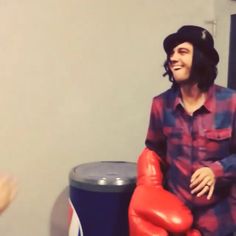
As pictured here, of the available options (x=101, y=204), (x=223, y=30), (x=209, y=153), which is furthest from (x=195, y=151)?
(x=223, y=30)

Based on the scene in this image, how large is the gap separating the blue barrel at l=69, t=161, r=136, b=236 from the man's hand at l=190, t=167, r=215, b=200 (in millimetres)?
397

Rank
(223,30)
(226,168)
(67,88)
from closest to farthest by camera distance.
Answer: (226,168) < (67,88) < (223,30)

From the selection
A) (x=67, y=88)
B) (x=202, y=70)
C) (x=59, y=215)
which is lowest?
(x=59, y=215)

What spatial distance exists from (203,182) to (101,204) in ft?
1.54

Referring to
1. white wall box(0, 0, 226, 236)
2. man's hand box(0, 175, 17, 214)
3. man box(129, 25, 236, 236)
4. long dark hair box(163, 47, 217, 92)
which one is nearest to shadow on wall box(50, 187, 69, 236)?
white wall box(0, 0, 226, 236)

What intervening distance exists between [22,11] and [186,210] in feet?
3.31

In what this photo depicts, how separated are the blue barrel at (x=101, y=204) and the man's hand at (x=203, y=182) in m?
0.40

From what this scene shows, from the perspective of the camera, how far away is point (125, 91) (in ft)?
6.73

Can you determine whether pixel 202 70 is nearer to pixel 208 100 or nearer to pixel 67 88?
pixel 208 100

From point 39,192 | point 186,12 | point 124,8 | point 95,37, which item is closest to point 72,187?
point 39,192

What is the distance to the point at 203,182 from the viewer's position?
1.28 metres

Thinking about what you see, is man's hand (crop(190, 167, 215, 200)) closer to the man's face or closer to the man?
the man

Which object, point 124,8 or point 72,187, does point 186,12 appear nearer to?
point 124,8

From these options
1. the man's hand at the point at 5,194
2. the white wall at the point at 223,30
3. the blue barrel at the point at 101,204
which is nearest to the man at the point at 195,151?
the blue barrel at the point at 101,204
